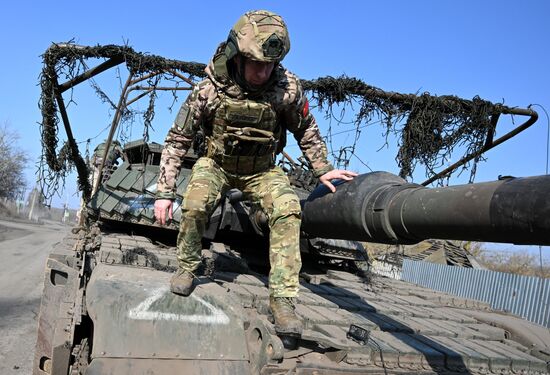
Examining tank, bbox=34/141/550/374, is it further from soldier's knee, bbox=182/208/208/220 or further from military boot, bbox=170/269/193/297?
soldier's knee, bbox=182/208/208/220

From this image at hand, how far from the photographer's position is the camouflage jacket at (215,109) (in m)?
3.85

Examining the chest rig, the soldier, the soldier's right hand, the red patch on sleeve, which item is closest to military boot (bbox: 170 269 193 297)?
the soldier

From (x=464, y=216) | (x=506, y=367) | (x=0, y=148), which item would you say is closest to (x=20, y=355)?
(x=506, y=367)

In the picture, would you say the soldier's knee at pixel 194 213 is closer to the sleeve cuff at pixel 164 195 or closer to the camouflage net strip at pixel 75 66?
the sleeve cuff at pixel 164 195

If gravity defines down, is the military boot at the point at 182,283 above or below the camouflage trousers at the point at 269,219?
below

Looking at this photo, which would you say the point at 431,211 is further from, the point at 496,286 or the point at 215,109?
the point at 496,286

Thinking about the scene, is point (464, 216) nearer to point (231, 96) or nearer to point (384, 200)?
point (384, 200)

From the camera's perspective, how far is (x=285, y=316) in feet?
10.9

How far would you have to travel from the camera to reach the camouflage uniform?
3705 mm

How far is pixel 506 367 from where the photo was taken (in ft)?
12.4

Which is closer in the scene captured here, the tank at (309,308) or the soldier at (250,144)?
the tank at (309,308)

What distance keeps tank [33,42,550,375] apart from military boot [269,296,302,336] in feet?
0.26

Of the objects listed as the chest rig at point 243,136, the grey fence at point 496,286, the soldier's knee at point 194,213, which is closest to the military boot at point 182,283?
the soldier's knee at point 194,213

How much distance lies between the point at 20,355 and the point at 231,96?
16.0ft
